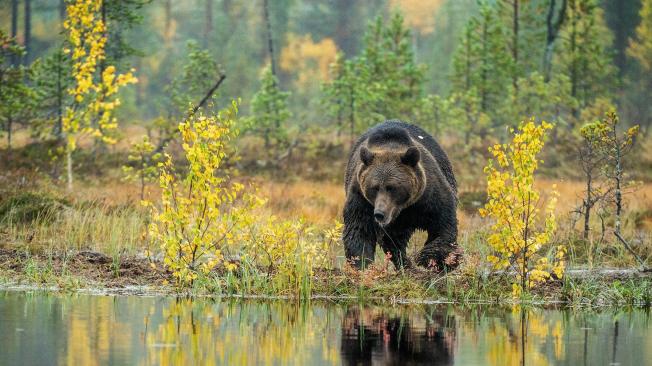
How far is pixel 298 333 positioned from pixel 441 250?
3.51 metres

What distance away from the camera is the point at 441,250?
470 inches

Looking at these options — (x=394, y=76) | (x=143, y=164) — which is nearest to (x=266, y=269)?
(x=143, y=164)

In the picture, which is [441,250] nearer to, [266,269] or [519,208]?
[519,208]

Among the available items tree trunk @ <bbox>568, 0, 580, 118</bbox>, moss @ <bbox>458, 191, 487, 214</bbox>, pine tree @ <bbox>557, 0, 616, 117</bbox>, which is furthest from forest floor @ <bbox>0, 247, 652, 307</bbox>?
tree trunk @ <bbox>568, 0, 580, 118</bbox>

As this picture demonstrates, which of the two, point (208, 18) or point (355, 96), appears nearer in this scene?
point (355, 96)

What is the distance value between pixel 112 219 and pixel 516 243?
6.66m

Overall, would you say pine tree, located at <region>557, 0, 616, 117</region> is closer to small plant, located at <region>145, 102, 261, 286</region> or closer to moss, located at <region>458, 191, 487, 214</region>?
moss, located at <region>458, 191, 487, 214</region>

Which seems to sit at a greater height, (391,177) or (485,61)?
(485,61)

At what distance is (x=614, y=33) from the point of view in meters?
49.0

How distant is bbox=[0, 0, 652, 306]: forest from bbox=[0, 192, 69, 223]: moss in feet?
0.15

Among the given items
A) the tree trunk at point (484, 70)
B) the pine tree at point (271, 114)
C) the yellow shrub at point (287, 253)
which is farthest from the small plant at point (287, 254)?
the tree trunk at point (484, 70)

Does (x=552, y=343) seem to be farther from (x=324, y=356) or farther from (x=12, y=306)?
(x=12, y=306)

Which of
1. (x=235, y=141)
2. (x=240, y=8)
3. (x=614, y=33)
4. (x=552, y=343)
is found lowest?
(x=552, y=343)

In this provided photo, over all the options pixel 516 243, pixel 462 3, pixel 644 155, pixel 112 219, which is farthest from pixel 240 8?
pixel 516 243
